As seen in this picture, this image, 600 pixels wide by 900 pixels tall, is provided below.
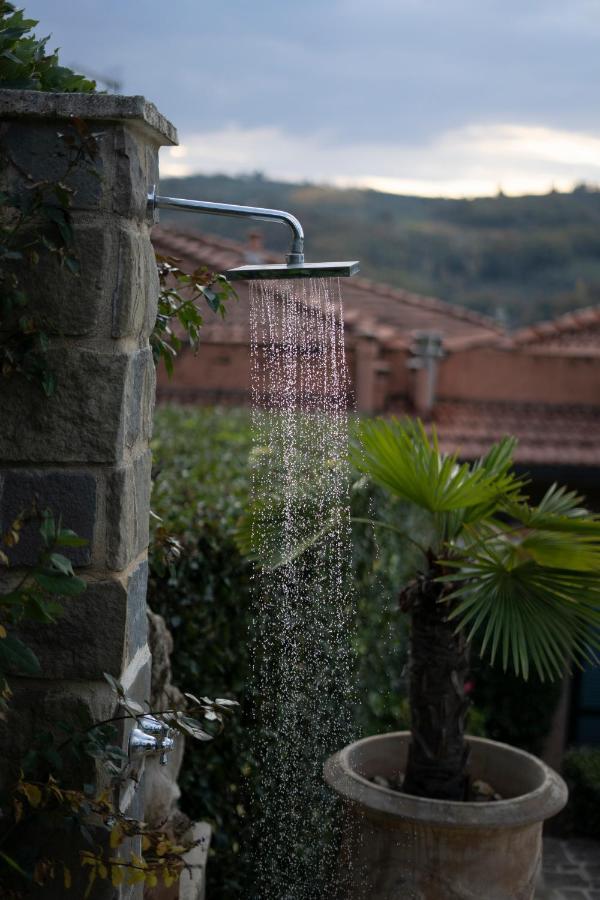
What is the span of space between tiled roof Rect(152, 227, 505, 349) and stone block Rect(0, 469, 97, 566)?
819 cm

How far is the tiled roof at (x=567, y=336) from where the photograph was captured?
9.83m

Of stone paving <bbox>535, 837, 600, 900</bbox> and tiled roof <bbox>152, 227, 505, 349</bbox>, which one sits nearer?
stone paving <bbox>535, 837, 600, 900</bbox>

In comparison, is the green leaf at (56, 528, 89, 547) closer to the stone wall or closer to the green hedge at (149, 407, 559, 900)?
the stone wall

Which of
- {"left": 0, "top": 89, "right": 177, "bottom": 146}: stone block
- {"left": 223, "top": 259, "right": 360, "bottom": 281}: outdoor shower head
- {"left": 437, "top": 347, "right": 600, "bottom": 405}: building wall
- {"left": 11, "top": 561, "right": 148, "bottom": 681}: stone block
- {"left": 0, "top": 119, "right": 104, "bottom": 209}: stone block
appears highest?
{"left": 0, "top": 89, "right": 177, "bottom": 146}: stone block

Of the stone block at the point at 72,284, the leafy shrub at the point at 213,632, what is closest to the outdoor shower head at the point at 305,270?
the stone block at the point at 72,284

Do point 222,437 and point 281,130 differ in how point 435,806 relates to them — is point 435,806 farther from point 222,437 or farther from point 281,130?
point 281,130

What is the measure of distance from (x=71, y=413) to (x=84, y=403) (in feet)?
0.10

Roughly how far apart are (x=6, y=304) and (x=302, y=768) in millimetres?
2779

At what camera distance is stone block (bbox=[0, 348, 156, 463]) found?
1.79m

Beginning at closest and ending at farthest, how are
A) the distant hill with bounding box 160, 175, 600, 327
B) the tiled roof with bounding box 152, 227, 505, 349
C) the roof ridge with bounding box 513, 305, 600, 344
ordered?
the roof ridge with bounding box 513, 305, 600, 344
the tiled roof with bounding box 152, 227, 505, 349
the distant hill with bounding box 160, 175, 600, 327

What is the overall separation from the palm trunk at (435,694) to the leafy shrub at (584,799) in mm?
3396

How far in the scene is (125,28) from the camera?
18.6m

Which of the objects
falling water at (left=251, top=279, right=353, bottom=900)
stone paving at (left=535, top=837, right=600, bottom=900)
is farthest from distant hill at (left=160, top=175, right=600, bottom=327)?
falling water at (left=251, top=279, right=353, bottom=900)

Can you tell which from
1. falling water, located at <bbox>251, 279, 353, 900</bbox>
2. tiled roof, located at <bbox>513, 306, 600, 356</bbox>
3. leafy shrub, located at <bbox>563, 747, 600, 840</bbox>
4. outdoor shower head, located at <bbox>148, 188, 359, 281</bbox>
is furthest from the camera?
tiled roof, located at <bbox>513, 306, 600, 356</bbox>
